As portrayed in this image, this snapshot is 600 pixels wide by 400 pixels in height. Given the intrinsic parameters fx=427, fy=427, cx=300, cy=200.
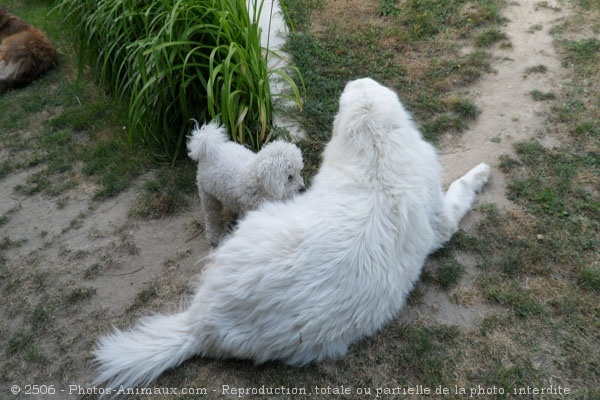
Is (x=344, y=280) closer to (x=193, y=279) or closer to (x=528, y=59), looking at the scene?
(x=193, y=279)

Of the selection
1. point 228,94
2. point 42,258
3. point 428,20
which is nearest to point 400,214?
point 228,94

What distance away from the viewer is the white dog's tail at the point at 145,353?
6.91 ft

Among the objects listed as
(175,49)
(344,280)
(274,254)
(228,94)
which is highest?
(175,49)

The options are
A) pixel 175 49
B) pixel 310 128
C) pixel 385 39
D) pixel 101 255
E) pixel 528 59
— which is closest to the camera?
pixel 101 255

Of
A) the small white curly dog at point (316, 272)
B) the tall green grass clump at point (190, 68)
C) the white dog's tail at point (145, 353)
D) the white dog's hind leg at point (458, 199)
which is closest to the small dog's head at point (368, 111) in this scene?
the small white curly dog at point (316, 272)

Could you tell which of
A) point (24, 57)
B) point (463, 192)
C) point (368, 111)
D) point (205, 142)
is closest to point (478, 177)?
point (463, 192)

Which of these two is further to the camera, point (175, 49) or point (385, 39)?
point (385, 39)

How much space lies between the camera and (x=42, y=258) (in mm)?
3012

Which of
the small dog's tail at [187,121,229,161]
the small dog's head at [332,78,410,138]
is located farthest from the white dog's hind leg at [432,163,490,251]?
the small dog's tail at [187,121,229,161]

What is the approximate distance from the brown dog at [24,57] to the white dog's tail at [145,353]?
4595 mm

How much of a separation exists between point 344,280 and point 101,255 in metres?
1.86

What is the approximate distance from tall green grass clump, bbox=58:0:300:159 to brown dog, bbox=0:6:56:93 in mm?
2204

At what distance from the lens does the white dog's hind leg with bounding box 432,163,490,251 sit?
2703 mm

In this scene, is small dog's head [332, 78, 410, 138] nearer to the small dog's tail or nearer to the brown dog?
A: the small dog's tail
